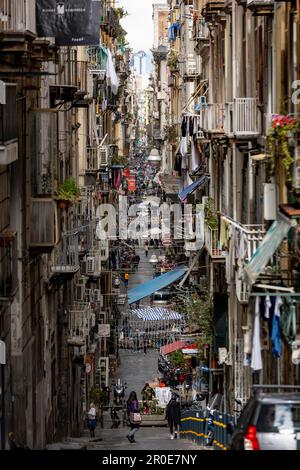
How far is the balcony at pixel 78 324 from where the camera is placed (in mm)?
39844

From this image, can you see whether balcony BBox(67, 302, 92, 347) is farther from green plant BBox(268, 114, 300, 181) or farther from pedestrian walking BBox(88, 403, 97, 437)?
green plant BBox(268, 114, 300, 181)

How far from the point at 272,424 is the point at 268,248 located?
679 centimetres

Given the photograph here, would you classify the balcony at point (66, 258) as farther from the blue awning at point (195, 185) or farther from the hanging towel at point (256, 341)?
the hanging towel at point (256, 341)

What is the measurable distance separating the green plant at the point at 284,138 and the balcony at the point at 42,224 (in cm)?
842

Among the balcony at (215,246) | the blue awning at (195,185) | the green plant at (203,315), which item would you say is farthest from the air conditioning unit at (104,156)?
the balcony at (215,246)

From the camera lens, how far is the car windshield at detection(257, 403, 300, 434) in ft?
53.9

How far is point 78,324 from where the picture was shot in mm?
41500

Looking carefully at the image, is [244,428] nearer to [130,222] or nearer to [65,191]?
[65,191]

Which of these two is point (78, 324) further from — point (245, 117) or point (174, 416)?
point (245, 117)

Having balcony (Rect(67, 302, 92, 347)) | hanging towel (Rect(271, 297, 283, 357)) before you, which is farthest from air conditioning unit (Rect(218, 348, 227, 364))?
hanging towel (Rect(271, 297, 283, 357))

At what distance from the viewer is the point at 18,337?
90.9 feet

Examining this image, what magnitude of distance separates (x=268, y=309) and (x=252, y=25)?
9.81m

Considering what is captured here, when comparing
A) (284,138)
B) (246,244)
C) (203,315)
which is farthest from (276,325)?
(203,315)

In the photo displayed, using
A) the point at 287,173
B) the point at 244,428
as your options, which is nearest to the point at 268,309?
the point at 287,173
